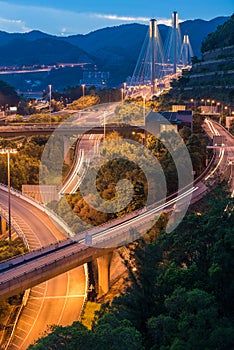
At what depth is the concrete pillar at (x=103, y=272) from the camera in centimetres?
1108

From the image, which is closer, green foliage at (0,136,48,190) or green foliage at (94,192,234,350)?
green foliage at (94,192,234,350)

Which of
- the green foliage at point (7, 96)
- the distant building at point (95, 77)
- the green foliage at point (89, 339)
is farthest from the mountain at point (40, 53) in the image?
the green foliage at point (89, 339)

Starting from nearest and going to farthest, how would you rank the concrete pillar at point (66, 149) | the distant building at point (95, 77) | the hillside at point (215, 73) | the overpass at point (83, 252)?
the overpass at point (83, 252), the concrete pillar at point (66, 149), the hillside at point (215, 73), the distant building at point (95, 77)

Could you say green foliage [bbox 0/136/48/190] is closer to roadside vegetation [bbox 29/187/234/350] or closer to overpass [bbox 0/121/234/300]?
overpass [bbox 0/121/234/300]

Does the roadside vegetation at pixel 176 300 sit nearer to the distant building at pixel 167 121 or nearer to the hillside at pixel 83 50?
the distant building at pixel 167 121

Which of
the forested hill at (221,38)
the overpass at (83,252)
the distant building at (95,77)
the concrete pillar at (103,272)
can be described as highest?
the forested hill at (221,38)

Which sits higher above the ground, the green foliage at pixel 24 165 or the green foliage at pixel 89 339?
the green foliage at pixel 89 339

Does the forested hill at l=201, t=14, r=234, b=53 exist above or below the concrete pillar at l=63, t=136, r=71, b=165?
above

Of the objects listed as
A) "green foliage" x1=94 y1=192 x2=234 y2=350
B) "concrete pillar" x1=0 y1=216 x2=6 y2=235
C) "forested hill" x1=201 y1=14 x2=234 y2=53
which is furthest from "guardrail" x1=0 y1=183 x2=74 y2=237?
"forested hill" x1=201 y1=14 x2=234 y2=53

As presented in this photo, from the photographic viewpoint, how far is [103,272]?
440 inches

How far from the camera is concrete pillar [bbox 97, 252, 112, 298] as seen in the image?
36.3ft

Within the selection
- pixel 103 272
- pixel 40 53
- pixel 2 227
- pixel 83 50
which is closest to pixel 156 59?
pixel 2 227

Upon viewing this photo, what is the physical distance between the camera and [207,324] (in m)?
5.89

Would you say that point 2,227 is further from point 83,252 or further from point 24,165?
point 83,252
